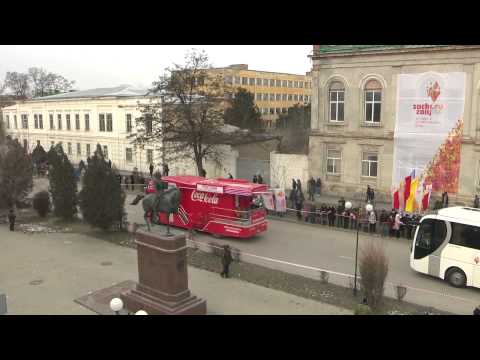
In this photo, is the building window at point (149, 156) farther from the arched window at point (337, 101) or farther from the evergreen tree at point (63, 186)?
the arched window at point (337, 101)

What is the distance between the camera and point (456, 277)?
14.9 metres

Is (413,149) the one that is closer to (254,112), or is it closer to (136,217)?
(136,217)

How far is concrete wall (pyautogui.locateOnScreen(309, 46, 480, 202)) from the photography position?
77.5ft

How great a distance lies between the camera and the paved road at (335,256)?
1410 cm

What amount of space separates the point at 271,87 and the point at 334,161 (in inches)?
2294

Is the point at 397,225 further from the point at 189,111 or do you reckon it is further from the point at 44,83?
the point at 44,83

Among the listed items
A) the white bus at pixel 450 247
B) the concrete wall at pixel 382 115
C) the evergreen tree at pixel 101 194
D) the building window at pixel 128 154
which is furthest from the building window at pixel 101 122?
the white bus at pixel 450 247

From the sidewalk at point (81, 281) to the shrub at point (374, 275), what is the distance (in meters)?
0.85

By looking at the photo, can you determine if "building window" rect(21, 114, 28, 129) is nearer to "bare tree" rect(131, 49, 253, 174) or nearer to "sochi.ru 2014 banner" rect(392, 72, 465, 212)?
"bare tree" rect(131, 49, 253, 174)

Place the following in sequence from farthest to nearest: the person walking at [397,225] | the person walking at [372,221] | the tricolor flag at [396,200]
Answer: the person walking at [372,221], the person walking at [397,225], the tricolor flag at [396,200]

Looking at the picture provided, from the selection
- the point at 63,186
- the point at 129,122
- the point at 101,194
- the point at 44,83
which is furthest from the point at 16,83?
the point at 101,194

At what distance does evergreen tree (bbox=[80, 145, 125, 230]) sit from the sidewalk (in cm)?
114

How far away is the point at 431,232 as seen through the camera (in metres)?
15.5

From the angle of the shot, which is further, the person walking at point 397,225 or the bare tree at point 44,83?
the bare tree at point 44,83
